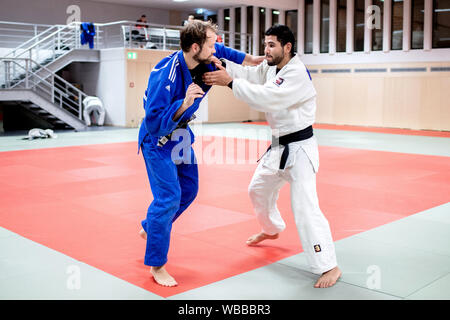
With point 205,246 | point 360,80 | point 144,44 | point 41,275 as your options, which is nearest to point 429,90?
point 360,80

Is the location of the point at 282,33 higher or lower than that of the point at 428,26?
lower

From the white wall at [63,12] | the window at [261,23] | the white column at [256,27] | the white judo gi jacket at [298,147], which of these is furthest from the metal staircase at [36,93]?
the white judo gi jacket at [298,147]

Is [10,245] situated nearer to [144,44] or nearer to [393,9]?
[144,44]

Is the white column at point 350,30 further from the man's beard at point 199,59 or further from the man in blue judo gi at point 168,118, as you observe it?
the man's beard at point 199,59

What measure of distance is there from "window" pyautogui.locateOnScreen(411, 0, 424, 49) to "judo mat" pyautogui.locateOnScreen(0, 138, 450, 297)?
9.80 metres

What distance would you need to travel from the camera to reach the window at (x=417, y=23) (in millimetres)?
19406

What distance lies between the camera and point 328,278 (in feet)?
12.4

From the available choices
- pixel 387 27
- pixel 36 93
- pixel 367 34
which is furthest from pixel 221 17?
pixel 36 93

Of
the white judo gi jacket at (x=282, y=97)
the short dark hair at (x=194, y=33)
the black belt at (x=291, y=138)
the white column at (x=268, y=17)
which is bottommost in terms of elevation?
the black belt at (x=291, y=138)

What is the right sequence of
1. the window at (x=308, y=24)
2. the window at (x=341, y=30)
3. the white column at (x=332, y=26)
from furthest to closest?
the window at (x=308, y=24) → the window at (x=341, y=30) → the white column at (x=332, y=26)

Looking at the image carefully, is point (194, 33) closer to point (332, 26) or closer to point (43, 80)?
point (43, 80)

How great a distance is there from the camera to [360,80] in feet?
68.9

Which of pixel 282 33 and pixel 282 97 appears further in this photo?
pixel 282 33

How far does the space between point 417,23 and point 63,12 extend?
15446mm
